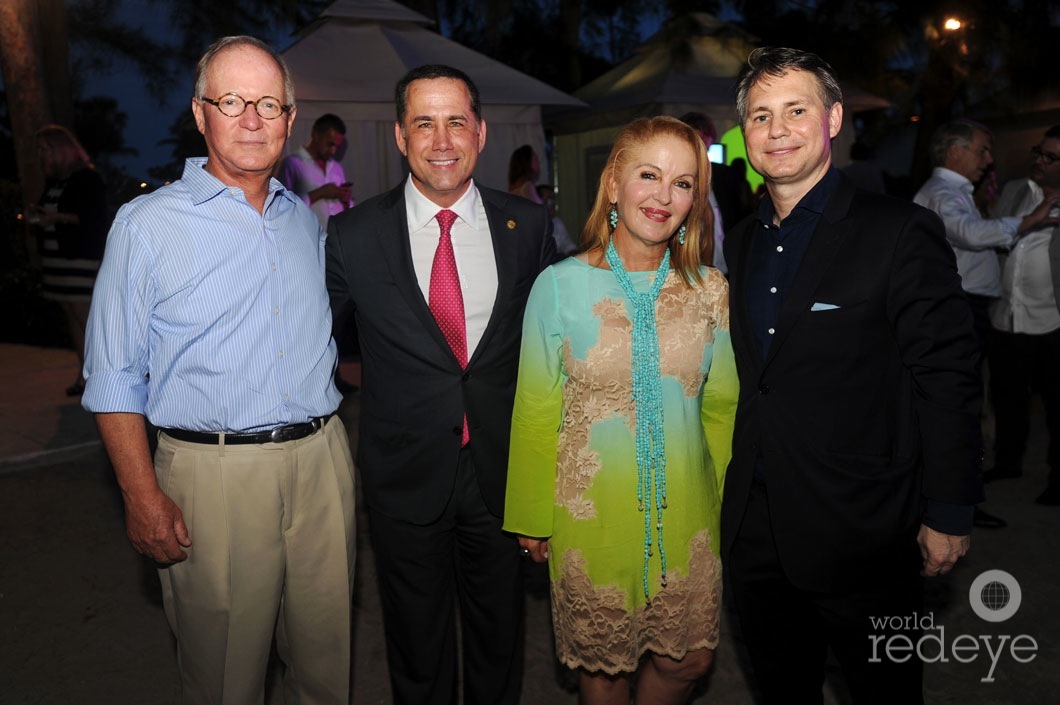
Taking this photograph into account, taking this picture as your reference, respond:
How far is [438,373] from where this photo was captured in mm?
2557

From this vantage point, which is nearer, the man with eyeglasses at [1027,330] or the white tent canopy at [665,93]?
the man with eyeglasses at [1027,330]

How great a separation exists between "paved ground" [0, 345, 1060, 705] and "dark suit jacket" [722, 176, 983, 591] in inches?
48.3

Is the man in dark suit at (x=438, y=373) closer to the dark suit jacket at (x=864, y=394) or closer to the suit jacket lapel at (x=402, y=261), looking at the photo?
the suit jacket lapel at (x=402, y=261)

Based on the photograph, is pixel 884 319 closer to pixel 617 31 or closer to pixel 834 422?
pixel 834 422

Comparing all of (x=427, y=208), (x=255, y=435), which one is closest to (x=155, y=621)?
(x=255, y=435)

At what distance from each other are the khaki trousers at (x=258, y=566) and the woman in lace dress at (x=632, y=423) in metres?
0.57

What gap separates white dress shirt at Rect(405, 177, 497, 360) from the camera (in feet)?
8.64

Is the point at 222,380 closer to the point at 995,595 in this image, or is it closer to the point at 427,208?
the point at 427,208

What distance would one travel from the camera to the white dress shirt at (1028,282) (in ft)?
16.4

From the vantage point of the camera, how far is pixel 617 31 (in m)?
27.5

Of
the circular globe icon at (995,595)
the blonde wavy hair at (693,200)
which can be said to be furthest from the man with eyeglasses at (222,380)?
the circular globe icon at (995,595)

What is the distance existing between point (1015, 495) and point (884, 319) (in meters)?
3.73

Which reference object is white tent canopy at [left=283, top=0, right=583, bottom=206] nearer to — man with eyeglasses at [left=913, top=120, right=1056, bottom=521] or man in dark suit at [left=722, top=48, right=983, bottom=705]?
man with eyeglasses at [left=913, top=120, right=1056, bottom=521]

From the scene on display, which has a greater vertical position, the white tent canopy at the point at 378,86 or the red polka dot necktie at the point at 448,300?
the white tent canopy at the point at 378,86
